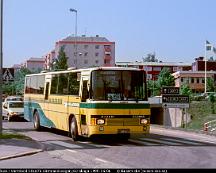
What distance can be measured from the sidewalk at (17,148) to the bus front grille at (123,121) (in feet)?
9.52

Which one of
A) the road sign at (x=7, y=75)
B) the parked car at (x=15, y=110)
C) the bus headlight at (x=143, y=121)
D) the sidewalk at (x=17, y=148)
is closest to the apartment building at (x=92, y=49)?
the parked car at (x=15, y=110)

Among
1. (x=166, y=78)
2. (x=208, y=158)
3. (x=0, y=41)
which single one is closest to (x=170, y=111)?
(x=0, y=41)

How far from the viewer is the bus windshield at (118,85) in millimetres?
21484

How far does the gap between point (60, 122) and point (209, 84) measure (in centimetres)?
9102

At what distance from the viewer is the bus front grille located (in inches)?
837

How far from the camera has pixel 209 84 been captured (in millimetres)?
113688

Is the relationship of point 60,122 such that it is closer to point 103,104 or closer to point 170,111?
point 103,104

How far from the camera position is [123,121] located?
21.4m

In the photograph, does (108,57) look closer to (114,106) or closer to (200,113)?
(200,113)

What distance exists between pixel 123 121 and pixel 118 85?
1.41m

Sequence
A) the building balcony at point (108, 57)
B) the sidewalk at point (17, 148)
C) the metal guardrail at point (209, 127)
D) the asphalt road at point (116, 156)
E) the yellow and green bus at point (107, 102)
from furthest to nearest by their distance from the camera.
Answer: the building balcony at point (108, 57), the metal guardrail at point (209, 127), the yellow and green bus at point (107, 102), the sidewalk at point (17, 148), the asphalt road at point (116, 156)

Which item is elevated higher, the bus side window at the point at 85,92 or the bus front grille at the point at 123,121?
the bus side window at the point at 85,92

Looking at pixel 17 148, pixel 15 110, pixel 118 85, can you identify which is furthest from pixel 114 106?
pixel 15 110

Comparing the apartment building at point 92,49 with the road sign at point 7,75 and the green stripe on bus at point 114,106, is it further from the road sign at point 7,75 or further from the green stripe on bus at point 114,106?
the green stripe on bus at point 114,106
